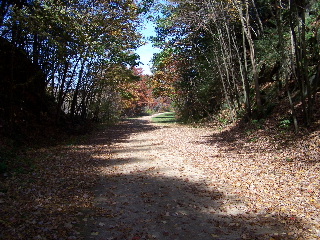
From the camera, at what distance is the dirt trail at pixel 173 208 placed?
13.9 ft

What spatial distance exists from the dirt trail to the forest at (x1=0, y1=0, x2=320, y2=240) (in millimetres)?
191

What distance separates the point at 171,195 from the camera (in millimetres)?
5996

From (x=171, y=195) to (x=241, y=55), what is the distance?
15.6 meters

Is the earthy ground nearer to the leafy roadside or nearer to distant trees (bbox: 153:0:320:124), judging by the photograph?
the leafy roadside

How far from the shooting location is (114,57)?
19547 mm

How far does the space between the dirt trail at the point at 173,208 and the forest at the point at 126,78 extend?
191 mm

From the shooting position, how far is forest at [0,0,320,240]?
6527mm

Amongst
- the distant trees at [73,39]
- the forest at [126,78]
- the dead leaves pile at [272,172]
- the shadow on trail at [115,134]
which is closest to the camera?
the dead leaves pile at [272,172]

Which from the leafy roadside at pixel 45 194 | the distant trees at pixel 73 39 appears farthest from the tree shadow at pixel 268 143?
the distant trees at pixel 73 39

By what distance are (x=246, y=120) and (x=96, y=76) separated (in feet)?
35.9

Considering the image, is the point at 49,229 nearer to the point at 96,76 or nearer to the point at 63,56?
the point at 63,56

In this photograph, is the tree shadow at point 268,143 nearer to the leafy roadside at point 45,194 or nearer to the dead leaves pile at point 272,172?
the dead leaves pile at point 272,172

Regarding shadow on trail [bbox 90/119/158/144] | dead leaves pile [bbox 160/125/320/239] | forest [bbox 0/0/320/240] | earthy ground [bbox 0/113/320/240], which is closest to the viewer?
earthy ground [bbox 0/113/320/240]

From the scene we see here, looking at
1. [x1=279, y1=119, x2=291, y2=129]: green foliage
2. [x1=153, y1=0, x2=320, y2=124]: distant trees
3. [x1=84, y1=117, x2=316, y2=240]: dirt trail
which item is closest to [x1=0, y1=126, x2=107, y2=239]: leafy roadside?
[x1=84, y1=117, x2=316, y2=240]: dirt trail
